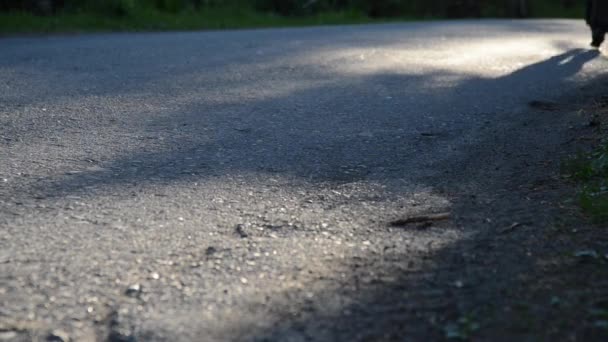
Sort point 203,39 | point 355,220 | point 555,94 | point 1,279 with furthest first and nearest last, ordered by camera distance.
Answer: point 203,39 < point 555,94 < point 355,220 < point 1,279

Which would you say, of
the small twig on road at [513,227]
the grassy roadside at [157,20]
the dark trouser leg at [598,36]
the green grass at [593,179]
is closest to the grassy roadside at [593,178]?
the green grass at [593,179]

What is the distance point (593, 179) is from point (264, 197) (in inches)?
69.2

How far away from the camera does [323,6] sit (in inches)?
824

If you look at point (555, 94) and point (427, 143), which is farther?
point (555, 94)

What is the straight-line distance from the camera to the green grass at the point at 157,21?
1309 cm

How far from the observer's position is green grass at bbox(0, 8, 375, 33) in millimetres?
13094

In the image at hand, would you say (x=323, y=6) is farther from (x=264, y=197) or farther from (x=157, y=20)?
(x=264, y=197)

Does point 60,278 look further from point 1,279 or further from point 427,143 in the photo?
point 427,143

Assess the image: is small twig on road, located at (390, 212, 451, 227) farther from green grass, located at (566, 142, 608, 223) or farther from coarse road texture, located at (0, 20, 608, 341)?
green grass, located at (566, 142, 608, 223)

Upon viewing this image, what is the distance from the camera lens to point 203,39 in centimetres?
1130

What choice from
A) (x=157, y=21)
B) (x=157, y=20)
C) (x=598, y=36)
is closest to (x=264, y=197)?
(x=598, y=36)

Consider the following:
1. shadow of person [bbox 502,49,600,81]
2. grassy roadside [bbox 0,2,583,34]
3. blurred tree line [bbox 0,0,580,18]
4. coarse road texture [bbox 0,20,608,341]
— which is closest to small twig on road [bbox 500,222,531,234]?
coarse road texture [bbox 0,20,608,341]

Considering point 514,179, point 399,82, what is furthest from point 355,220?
point 399,82

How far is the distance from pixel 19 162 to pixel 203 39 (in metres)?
7.12
